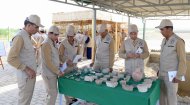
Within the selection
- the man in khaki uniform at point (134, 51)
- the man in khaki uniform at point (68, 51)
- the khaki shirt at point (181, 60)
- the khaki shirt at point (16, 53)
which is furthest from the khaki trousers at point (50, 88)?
the khaki shirt at point (181, 60)

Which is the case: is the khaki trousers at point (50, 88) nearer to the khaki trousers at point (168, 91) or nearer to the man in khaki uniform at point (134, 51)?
the man in khaki uniform at point (134, 51)

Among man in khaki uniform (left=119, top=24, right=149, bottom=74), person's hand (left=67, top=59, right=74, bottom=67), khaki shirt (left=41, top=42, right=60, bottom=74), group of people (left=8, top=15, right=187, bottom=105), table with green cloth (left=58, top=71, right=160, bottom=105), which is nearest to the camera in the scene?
table with green cloth (left=58, top=71, right=160, bottom=105)

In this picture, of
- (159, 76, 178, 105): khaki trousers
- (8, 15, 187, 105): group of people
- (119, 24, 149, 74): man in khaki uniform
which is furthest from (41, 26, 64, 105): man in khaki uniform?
(159, 76, 178, 105): khaki trousers

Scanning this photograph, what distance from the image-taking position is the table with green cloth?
225 cm

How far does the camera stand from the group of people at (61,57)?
2566 mm

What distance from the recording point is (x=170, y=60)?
2812mm

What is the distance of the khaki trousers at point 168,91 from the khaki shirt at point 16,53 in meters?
1.94

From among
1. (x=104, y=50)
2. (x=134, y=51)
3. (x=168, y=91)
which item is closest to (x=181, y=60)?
(x=168, y=91)

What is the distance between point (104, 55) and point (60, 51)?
2.73 feet

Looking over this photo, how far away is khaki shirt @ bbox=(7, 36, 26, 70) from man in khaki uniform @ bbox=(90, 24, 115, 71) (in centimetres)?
158

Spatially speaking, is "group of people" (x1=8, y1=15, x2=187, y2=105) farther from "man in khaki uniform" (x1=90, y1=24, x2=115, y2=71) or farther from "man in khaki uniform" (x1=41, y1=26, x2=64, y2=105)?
"man in khaki uniform" (x1=90, y1=24, x2=115, y2=71)

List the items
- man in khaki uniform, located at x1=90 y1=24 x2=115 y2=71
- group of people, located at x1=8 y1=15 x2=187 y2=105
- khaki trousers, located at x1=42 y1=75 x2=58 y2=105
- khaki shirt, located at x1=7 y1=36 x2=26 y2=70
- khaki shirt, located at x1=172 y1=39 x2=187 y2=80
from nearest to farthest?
khaki shirt, located at x1=7 y1=36 x2=26 y2=70 → group of people, located at x1=8 y1=15 x2=187 y2=105 → khaki shirt, located at x1=172 y1=39 x2=187 y2=80 → khaki trousers, located at x1=42 y1=75 x2=58 y2=105 → man in khaki uniform, located at x1=90 y1=24 x2=115 y2=71

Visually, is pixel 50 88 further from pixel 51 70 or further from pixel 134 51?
pixel 134 51

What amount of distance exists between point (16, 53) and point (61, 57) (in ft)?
3.42
